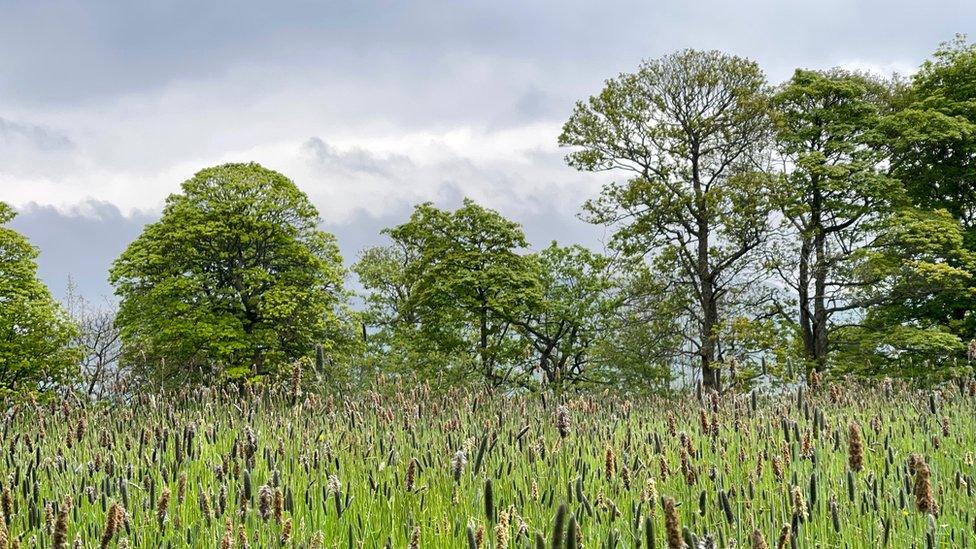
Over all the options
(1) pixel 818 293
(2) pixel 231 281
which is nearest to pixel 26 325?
(2) pixel 231 281

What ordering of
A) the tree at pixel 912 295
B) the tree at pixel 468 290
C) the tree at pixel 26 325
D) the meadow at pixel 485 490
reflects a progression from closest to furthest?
1. the meadow at pixel 485 490
2. the tree at pixel 912 295
3. the tree at pixel 26 325
4. the tree at pixel 468 290

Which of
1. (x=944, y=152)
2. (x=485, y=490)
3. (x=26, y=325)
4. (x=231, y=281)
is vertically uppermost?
(x=944, y=152)

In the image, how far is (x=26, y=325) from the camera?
30.1 meters

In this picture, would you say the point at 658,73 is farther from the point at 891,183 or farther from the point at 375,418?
the point at 375,418

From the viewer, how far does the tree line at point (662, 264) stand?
29438mm

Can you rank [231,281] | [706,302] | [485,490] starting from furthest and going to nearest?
[231,281]
[706,302]
[485,490]

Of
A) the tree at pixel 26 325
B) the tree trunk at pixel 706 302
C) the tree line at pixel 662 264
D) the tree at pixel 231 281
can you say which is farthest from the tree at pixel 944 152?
the tree at pixel 26 325

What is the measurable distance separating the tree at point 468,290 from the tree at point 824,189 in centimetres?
1110

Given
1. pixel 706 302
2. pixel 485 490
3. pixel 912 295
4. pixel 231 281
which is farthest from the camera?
pixel 231 281

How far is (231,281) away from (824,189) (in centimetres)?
2509

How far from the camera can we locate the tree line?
2944 centimetres

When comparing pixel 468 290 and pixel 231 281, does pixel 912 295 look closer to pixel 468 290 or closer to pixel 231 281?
pixel 468 290

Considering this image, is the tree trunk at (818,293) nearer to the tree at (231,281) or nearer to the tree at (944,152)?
the tree at (944,152)

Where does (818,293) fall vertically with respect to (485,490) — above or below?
above
